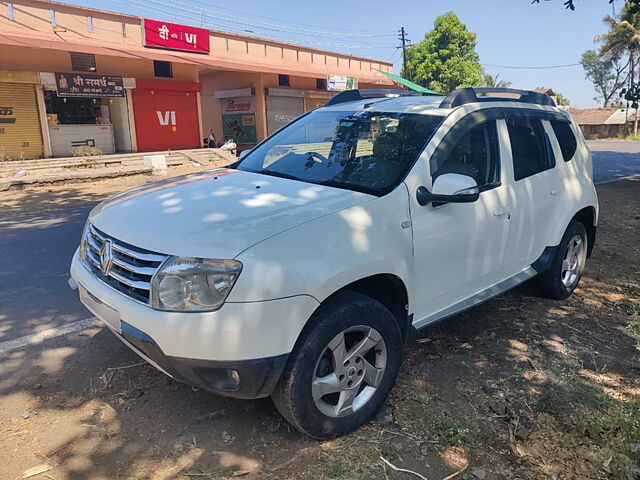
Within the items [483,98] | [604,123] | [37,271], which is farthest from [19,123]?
[604,123]

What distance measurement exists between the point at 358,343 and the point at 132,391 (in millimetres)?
1529

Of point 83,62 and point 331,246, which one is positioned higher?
point 83,62

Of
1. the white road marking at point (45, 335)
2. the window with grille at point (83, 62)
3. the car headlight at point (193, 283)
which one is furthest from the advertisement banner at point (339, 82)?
the car headlight at point (193, 283)

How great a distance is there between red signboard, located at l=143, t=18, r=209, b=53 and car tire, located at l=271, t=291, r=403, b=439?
64.3ft

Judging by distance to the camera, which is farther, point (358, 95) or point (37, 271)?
point (37, 271)

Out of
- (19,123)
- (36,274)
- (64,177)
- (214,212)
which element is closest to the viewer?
(214,212)

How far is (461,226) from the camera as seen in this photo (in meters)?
3.32

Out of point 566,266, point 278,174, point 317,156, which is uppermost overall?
point 317,156

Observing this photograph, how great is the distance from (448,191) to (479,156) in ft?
2.87

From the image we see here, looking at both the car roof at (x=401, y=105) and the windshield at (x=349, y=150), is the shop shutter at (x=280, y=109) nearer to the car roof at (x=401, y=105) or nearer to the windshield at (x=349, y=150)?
the car roof at (x=401, y=105)

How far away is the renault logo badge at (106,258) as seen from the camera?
2.80m

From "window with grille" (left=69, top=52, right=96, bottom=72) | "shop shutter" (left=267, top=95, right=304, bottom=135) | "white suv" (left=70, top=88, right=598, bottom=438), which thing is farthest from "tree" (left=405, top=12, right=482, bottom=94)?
"white suv" (left=70, top=88, right=598, bottom=438)

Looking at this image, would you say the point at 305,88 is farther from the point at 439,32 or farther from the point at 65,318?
the point at 65,318

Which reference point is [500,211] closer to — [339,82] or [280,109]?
[280,109]
